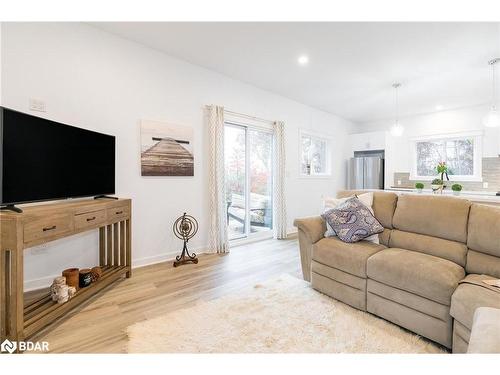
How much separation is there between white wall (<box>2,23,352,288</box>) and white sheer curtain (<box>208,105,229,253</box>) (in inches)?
4.6

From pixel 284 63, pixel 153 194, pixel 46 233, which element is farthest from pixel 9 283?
pixel 284 63

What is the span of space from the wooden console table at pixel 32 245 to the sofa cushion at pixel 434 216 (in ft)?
9.54

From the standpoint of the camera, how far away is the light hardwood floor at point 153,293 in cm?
175

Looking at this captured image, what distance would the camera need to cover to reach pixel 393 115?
609 centimetres

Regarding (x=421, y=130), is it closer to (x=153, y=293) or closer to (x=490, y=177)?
(x=490, y=177)

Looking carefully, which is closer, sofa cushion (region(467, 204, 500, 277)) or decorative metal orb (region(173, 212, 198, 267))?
sofa cushion (region(467, 204, 500, 277))

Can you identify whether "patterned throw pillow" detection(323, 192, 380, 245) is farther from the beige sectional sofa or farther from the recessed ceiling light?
the recessed ceiling light

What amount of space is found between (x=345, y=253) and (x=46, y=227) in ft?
7.90

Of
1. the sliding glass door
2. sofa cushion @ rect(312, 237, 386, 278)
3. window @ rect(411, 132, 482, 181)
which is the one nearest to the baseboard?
the sliding glass door

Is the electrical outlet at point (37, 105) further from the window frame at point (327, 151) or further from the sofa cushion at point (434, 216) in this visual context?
the window frame at point (327, 151)

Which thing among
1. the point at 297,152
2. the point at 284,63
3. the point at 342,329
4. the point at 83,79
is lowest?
the point at 342,329

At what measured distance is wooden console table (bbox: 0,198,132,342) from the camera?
5.21 feet

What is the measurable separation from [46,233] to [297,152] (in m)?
4.38
